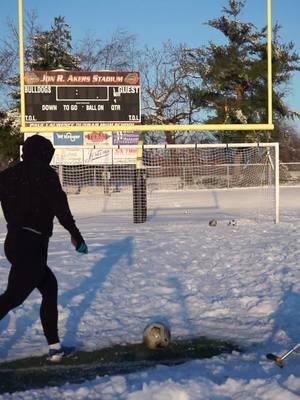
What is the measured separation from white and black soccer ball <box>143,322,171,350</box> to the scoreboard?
9.66m

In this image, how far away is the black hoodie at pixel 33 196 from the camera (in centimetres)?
417

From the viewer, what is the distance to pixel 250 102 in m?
32.6

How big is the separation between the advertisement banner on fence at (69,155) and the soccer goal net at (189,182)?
38 centimetres

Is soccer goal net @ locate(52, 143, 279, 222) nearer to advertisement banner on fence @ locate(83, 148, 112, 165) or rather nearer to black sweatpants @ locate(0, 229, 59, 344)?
advertisement banner on fence @ locate(83, 148, 112, 165)

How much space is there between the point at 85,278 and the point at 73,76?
344 inches

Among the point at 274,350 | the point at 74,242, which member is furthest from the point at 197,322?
the point at 74,242

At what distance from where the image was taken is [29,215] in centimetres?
417

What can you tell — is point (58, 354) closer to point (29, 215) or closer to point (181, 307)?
point (29, 215)

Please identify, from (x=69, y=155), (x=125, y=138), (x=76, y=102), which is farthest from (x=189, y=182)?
(x=76, y=102)

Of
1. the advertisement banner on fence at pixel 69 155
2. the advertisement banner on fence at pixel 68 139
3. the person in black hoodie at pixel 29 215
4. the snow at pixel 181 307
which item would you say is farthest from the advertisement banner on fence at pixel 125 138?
the person in black hoodie at pixel 29 215

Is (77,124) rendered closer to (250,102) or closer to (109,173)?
(109,173)

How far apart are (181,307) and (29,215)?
2.31m

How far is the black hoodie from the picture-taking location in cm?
417

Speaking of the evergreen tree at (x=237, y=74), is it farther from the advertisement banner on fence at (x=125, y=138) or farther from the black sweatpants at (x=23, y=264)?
the black sweatpants at (x=23, y=264)
